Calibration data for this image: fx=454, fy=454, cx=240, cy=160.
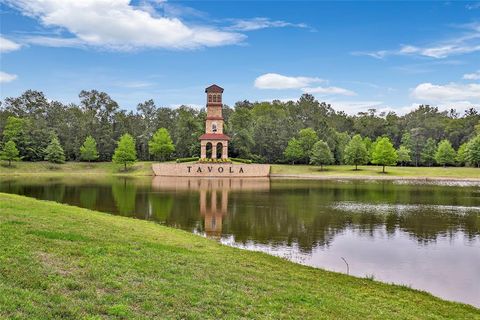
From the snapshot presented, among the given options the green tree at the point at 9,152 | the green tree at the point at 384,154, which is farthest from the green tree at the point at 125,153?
the green tree at the point at 384,154

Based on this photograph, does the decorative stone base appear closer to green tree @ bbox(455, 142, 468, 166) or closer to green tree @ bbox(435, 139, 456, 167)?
green tree @ bbox(435, 139, 456, 167)

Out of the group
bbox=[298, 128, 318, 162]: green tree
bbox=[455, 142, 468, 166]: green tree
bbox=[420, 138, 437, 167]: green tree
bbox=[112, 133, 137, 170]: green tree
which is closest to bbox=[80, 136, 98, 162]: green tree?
bbox=[112, 133, 137, 170]: green tree

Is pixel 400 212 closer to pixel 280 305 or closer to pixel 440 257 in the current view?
pixel 440 257

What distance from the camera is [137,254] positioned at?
48.5 ft

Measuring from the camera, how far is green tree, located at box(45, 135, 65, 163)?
3607 inches

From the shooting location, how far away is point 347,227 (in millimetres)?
27469

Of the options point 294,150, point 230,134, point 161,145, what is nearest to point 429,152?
point 294,150

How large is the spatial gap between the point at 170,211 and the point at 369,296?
21.9 meters

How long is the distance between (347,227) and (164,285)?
18173mm

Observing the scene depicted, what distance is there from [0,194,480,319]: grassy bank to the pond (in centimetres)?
295

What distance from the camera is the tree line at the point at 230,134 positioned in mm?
94625

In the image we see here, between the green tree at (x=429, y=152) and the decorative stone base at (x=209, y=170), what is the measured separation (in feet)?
148

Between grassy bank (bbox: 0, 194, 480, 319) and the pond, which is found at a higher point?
grassy bank (bbox: 0, 194, 480, 319)

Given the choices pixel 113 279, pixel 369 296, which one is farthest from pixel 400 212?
pixel 113 279
